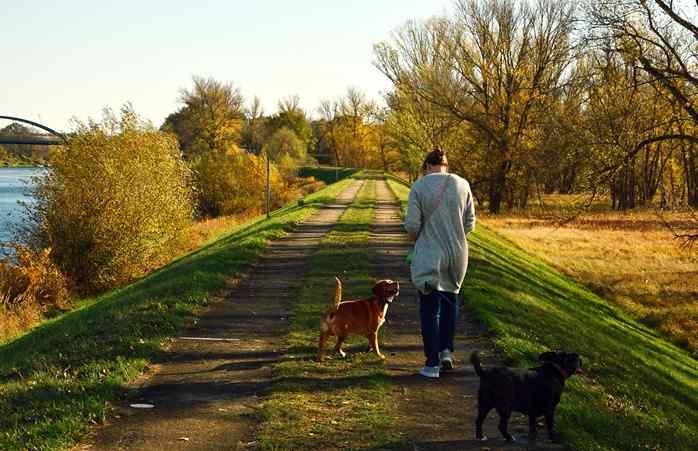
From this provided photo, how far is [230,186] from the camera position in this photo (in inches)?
1962

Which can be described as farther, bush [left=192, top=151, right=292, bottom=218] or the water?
bush [left=192, top=151, right=292, bottom=218]

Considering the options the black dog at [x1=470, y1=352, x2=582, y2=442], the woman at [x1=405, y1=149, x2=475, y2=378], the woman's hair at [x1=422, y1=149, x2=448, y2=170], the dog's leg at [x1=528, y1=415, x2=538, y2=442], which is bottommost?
the dog's leg at [x1=528, y1=415, x2=538, y2=442]

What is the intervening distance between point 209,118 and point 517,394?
76801 mm

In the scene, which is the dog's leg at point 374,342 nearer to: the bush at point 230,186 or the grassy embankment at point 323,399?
the grassy embankment at point 323,399

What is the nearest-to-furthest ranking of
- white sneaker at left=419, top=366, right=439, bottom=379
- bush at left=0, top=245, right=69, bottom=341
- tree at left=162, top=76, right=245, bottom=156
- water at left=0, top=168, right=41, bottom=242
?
white sneaker at left=419, top=366, right=439, bottom=379
bush at left=0, top=245, right=69, bottom=341
water at left=0, top=168, right=41, bottom=242
tree at left=162, top=76, right=245, bottom=156

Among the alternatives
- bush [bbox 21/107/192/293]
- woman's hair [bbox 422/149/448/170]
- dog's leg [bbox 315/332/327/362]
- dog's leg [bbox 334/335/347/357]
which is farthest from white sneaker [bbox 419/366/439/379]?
bush [bbox 21/107/192/293]

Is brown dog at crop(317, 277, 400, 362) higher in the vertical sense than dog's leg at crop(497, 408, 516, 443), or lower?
higher

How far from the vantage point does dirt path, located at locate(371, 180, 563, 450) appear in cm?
587

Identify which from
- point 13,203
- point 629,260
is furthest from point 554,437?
point 13,203

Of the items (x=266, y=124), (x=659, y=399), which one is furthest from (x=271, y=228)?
(x=266, y=124)

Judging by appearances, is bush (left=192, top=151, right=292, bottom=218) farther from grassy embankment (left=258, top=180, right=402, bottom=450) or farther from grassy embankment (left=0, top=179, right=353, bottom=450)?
grassy embankment (left=258, top=180, right=402, bottom=450)

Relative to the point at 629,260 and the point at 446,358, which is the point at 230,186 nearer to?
the point at 629,260

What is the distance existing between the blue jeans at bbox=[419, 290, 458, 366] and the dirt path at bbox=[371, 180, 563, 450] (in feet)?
1.06

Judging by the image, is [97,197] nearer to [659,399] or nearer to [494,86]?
[659,399]
